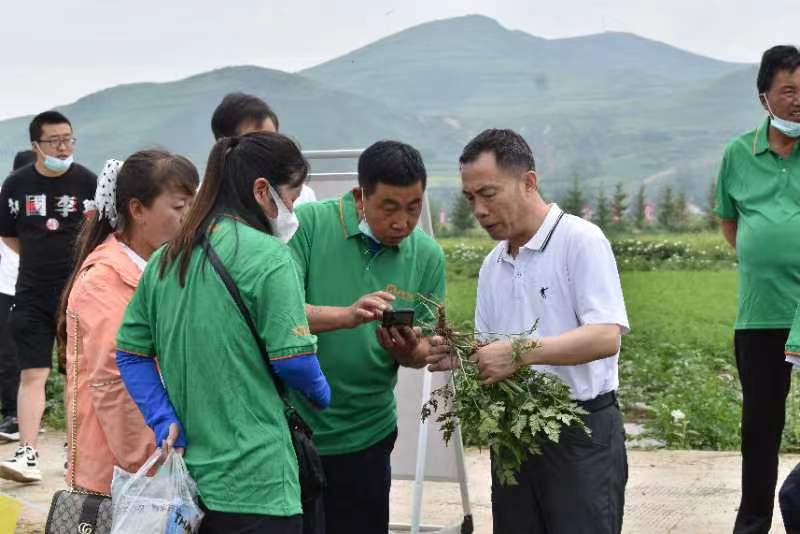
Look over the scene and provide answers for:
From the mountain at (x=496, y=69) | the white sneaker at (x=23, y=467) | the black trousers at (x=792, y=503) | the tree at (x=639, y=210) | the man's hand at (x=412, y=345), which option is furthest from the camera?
the mountain at (x=496, y=69)

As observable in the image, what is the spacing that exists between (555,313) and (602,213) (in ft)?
40.4

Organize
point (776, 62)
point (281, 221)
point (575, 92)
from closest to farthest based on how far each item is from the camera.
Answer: point (281, 221)
point (776, 62)
point (575, 92)

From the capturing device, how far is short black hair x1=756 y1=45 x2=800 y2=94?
5.23 meters

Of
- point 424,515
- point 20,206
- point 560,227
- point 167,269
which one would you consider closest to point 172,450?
point 167,269

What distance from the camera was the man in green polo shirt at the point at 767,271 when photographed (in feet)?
17.5

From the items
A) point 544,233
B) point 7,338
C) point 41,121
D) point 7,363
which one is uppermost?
point 41,121

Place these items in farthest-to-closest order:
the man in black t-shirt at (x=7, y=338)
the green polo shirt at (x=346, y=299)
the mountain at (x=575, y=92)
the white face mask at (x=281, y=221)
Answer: the mountain at (x=575, y=92), the man in black t-shirt at (x=7, y=338), the green polo shirt at (x=346, y=299), the white face mask at (x=281, y=221)

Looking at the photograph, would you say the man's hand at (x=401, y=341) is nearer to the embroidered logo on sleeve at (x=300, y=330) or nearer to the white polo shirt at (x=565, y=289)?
the white polo shirt at (x=565, y=289)

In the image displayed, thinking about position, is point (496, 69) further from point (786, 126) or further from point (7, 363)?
point (786, 126)

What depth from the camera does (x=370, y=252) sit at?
4285 millimetres

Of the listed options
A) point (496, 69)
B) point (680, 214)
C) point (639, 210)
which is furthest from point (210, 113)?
point (680, 214)

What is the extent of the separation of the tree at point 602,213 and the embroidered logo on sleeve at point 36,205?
30.2 ft

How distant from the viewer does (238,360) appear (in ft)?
10.5

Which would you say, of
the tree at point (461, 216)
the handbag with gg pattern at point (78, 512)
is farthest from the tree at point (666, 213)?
the handbag with gg pattern at point (78, 512)
